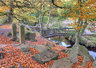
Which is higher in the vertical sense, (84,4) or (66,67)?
(84,4)

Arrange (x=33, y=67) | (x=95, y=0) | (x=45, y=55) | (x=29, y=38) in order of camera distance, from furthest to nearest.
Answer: (x=29, y=38) < (x=95, y=0) < (x=45, y=55) < (x=33, y=67)

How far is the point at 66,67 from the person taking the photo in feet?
14.5

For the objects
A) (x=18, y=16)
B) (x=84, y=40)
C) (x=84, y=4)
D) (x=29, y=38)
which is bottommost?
(x=84, y=40)

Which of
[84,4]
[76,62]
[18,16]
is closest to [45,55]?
[76,62]

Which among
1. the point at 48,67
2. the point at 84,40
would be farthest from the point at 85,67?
the point at 84,40

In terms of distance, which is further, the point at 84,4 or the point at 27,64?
the point at 84,4

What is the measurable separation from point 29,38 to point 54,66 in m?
9.71

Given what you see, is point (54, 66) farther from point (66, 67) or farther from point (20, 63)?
point (20, 63)

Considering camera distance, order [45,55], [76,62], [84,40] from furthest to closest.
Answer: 1. [84,40]
2. [45,55]
3. [76,62]

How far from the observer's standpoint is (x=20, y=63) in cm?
439

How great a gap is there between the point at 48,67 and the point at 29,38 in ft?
31.3

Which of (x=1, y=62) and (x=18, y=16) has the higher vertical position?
(x=18, y=16)

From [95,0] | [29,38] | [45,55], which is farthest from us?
[29,38]

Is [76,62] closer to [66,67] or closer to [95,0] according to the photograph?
[66,67]
